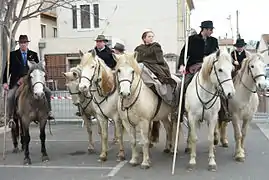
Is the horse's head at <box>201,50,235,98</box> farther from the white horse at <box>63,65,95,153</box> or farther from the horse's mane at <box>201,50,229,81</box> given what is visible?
the white horse at <box>63,65,95,153</box>

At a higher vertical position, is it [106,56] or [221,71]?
[106,56]

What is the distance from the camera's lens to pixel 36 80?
7285 mm

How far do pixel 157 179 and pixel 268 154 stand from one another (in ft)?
9.84

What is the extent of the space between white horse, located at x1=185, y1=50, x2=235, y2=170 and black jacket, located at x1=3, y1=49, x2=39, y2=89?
3.50 metres

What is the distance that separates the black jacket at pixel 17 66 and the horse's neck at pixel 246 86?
4.19 metres

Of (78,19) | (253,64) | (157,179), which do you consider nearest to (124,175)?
(157,179)

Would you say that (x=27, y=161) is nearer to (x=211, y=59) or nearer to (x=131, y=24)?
(x=211, y=59)

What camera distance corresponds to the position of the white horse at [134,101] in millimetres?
6512

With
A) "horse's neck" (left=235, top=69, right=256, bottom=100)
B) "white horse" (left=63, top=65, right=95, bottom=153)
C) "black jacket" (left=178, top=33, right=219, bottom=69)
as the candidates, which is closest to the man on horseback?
"black jacket" (left=178, top=33, right=219, bottom=69)

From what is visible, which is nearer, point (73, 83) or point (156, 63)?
point (156, 63)

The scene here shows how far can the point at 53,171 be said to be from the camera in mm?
7262

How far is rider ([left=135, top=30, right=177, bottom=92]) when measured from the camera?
7.59 metres

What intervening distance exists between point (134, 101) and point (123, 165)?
4.35 ft

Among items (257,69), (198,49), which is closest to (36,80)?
(198,49)
